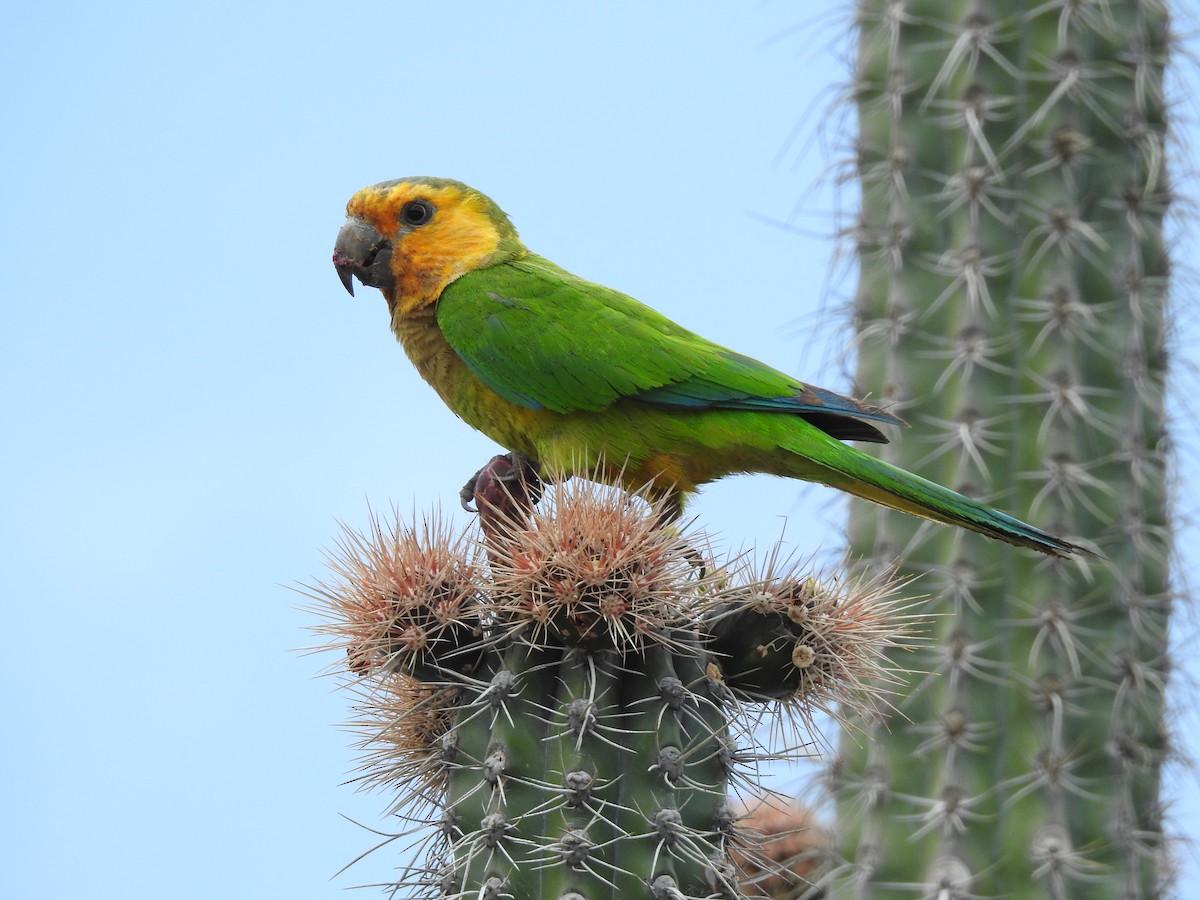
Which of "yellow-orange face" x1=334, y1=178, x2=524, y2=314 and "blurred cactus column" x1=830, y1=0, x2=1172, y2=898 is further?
"yellow-orange face" x1=334, y1=178, x2=524, y2=314

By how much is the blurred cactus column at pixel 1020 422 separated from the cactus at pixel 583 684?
4.56 ft

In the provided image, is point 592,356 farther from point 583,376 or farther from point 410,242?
point 410,242

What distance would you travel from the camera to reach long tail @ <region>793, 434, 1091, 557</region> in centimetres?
312

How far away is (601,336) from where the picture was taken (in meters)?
3.86

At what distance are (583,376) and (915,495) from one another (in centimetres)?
103

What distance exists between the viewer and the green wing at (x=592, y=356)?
12.0ft

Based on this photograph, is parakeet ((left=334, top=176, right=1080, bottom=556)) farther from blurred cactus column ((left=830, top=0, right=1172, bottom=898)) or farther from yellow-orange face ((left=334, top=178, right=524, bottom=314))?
blurred cactus column ((left=830, top=0, right=1172, bottom=898))

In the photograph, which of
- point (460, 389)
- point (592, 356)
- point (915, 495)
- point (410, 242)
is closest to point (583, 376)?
point (592, 356)

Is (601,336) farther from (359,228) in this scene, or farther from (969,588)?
(969,588)

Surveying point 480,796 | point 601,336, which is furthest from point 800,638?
point 601,336

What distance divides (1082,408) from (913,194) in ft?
3.13

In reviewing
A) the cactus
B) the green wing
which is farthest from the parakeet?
the cactus

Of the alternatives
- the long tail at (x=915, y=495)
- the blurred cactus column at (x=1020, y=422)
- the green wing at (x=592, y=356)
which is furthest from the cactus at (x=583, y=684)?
the blurred cactus column at (x=1020, y=422)

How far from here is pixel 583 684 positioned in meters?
2.58
